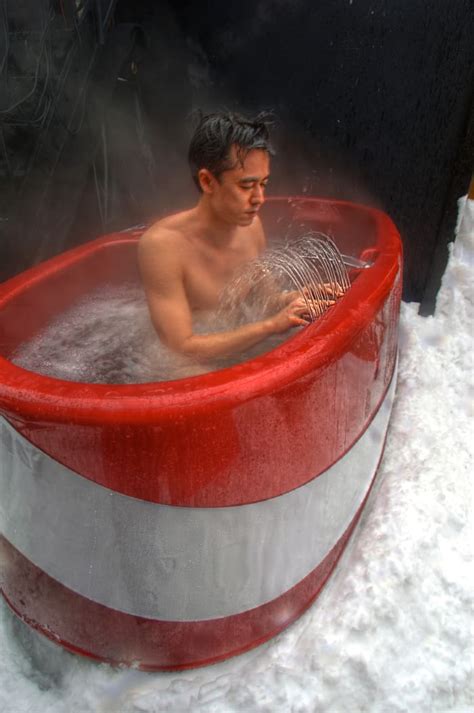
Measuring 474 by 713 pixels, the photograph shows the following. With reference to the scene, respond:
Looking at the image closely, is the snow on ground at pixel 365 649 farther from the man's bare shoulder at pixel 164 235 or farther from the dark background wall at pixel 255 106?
the dark background wall at pixel 255 106

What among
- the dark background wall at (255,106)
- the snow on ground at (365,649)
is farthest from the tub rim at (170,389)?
the dark background wall at (255,106)

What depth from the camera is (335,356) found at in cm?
134

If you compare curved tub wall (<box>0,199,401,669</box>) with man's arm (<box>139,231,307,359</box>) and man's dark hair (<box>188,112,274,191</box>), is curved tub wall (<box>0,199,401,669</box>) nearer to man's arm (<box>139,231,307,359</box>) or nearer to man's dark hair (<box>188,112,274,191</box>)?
man's arm (<box>139,231,307,359</box>)

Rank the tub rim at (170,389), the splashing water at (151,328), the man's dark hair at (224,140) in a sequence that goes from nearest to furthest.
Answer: the tub rim at (170,389)
the man's dark hair at (224,140)
the splashing water at (151,328)

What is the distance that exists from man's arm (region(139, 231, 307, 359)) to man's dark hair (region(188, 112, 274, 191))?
0.28 metres

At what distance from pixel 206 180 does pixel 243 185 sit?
0.14 metres

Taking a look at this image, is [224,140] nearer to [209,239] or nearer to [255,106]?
[209,239]

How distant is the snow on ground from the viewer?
1.36 meters

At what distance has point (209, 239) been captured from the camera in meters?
2.00

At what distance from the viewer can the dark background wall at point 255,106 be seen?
2.45 m

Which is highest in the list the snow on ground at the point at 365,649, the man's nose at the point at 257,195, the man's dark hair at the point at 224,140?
the man's dark hair at the point at 224,140

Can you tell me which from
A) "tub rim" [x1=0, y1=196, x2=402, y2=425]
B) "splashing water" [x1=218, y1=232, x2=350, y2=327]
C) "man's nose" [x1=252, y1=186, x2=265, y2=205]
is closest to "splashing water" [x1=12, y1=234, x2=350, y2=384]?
"splashing water" [x1=218, y1=232, x2=350, y2=327]

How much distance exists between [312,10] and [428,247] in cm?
136

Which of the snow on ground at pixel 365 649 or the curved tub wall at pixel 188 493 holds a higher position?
the curved tub wall at pixel 188 493
